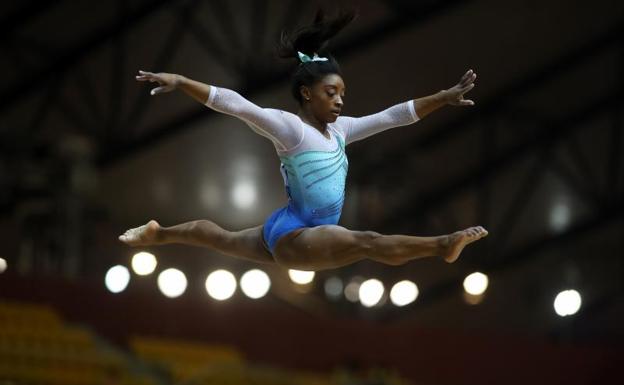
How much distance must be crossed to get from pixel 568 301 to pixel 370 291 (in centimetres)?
305

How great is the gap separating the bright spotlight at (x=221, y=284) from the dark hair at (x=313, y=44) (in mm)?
8734

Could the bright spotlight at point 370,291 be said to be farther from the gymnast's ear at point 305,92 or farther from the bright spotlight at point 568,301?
the gymnast's ear at point 305,92

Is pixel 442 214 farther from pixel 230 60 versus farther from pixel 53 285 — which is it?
pixel 53 285

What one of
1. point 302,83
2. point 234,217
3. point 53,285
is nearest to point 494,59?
point 234,217

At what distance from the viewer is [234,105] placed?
16.3 feet

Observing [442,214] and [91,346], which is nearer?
[91,346]

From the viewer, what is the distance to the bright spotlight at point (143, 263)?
14.3 meters

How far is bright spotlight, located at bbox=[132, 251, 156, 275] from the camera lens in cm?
1433

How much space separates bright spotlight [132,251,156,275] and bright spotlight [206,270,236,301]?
899 millimetres

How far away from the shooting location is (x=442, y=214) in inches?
617

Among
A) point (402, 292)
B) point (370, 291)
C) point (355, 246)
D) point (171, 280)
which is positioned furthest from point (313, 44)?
point (402, 292)

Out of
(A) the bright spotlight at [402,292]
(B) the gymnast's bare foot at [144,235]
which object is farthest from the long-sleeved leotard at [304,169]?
(A) the bright spotlight at [402,292]

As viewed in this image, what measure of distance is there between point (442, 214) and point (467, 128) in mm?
1784

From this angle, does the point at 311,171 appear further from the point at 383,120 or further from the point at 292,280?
the point at 292,280
